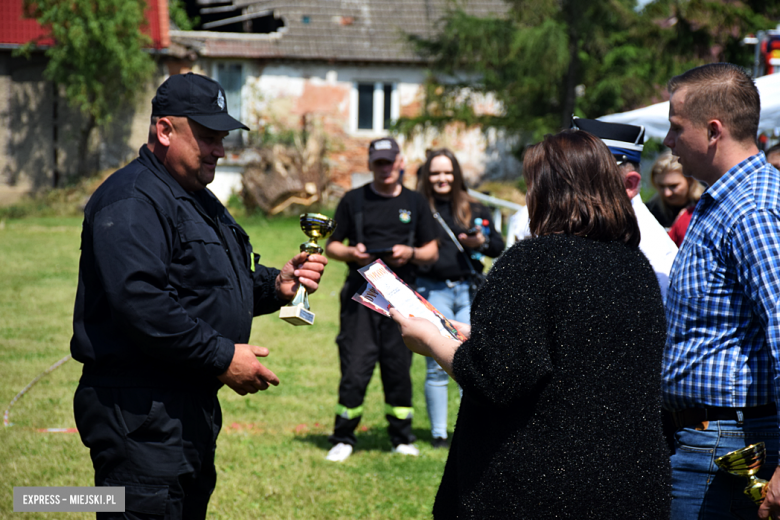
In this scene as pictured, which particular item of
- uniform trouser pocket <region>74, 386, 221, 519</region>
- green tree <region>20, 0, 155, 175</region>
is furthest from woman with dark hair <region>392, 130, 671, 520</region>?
green tree <region>20, 0, 155, 175</region>

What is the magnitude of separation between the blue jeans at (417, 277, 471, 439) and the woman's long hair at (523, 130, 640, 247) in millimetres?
3422

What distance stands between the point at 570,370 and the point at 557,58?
56.2ft

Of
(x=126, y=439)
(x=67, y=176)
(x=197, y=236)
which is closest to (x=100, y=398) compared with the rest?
(x=126, y=439)

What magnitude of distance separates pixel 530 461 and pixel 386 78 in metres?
22.9

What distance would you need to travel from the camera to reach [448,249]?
5902 millimetres

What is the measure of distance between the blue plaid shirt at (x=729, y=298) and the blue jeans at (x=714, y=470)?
10 centimetres

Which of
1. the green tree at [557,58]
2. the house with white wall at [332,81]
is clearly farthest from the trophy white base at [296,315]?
the house with white wall at [332,81]

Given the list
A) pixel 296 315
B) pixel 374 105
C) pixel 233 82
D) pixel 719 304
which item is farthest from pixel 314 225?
pixel 233 82

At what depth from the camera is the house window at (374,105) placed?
2406 cm

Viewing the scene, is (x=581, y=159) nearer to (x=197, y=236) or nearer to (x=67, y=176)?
(x=197, y=236)

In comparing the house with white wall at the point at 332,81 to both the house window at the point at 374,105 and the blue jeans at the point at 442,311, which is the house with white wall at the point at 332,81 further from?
the blue jeans at the point at 442,311

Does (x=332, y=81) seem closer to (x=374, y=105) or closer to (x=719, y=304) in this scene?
(x=374, y=105)

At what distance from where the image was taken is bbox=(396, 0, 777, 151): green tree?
59.4 feet

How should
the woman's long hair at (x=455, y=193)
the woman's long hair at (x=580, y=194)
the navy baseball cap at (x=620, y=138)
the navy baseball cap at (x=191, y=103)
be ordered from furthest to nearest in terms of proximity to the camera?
the woman's long hair at (x=455, y=193)
the navy baseball cap at (x=620, y=138)
the navy baseball cap at (x=191, y=103)
the woman's long hair at (x=580, y=194)
